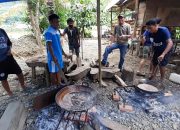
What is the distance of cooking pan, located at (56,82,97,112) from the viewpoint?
3465 millimetres

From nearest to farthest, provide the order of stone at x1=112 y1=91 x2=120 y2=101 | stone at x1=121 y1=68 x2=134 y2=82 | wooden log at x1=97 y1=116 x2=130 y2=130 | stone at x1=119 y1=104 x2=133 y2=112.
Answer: wooden log at x1=97 y1=116 x2=130 y2=130 < stone at x1=119 y1=104 x2=133 y2=112 < stone at x1=112 y1=91 x2=120 y2=101 < stone at x1=121 y1=68 x2=134 y2=82

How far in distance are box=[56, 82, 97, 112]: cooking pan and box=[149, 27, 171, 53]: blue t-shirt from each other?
2.43 meters

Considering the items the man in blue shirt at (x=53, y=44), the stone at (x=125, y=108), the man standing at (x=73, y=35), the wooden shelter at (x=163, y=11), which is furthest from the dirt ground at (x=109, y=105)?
the wooden shelter at (x=163, y=11)

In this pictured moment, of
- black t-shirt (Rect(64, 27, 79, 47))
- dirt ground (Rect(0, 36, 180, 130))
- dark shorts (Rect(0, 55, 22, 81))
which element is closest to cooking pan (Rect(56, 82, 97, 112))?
dirt ground (Rect(0, 36, 180, 130))

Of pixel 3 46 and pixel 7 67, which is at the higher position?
pixel 3 46

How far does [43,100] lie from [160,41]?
3.39 meters

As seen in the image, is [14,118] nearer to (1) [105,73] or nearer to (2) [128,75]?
(1) [105,73]

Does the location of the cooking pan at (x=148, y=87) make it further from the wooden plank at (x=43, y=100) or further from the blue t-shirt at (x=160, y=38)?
the wooden plank at (x=43, y=100)

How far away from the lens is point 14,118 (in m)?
3.38

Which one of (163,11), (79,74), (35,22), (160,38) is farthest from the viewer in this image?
(35,22)

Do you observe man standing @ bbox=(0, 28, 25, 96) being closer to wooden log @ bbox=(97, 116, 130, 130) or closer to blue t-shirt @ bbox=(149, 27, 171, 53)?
wooden log @ bbox=(97, 116, 130, 130)

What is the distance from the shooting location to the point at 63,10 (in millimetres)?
15531

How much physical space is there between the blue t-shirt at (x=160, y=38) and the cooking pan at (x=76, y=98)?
7.97 ft

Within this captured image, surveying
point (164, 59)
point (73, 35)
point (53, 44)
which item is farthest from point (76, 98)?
point (73, 35)
